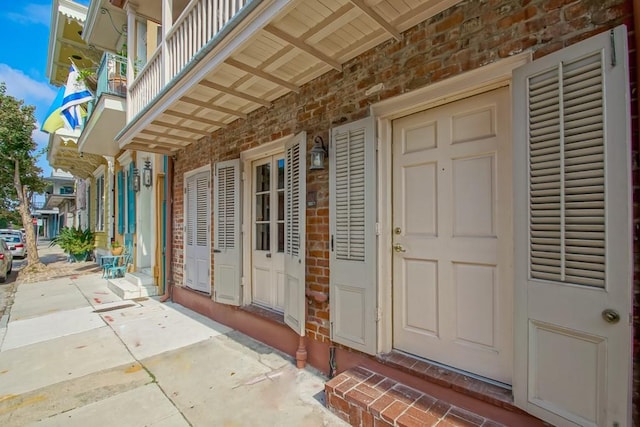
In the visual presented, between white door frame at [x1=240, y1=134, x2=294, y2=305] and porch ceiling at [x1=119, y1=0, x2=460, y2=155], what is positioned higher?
porch ceiling at [x1=119, y1=0, x2=460, y2=155]

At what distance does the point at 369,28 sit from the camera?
2375 millimetres

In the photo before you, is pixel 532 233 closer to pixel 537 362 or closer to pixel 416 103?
pixel 537 362

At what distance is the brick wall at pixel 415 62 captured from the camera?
1.70 metres

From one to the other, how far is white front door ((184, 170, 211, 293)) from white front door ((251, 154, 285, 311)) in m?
1.04

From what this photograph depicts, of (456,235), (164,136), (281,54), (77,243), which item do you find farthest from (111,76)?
→ (77,243)

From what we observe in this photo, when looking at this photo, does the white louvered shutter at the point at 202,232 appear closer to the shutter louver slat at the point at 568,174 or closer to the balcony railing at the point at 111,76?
the balcony railing at the point at 111,76

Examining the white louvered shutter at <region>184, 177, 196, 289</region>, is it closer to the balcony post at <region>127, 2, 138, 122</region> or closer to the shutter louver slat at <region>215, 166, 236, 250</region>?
the shutter louver slat at <region>215, 166, 236, 250</region>

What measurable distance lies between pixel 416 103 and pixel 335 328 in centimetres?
204

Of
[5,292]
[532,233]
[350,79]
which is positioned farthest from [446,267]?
[5,292]

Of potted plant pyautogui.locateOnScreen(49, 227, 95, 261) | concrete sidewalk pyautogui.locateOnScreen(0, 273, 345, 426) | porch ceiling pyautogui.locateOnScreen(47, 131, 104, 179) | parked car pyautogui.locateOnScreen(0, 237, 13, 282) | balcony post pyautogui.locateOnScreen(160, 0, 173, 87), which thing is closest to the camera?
concrete sidewalk pyautogui.locateOnScreen(0, 273, 345, 426)

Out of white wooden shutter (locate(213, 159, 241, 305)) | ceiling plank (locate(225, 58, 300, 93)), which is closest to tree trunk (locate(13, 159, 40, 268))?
white wooden shutter (locate(213, 159, 241, 305))

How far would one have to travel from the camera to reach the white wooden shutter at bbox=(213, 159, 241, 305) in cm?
418

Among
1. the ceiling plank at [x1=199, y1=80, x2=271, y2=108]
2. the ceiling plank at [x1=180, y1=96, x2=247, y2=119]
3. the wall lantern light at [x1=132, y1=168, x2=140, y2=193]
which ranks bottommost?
the wall lantern light at [x1=132, y1=168, x2=140, y2=193]

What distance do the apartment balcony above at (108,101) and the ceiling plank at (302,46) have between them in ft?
16.1
